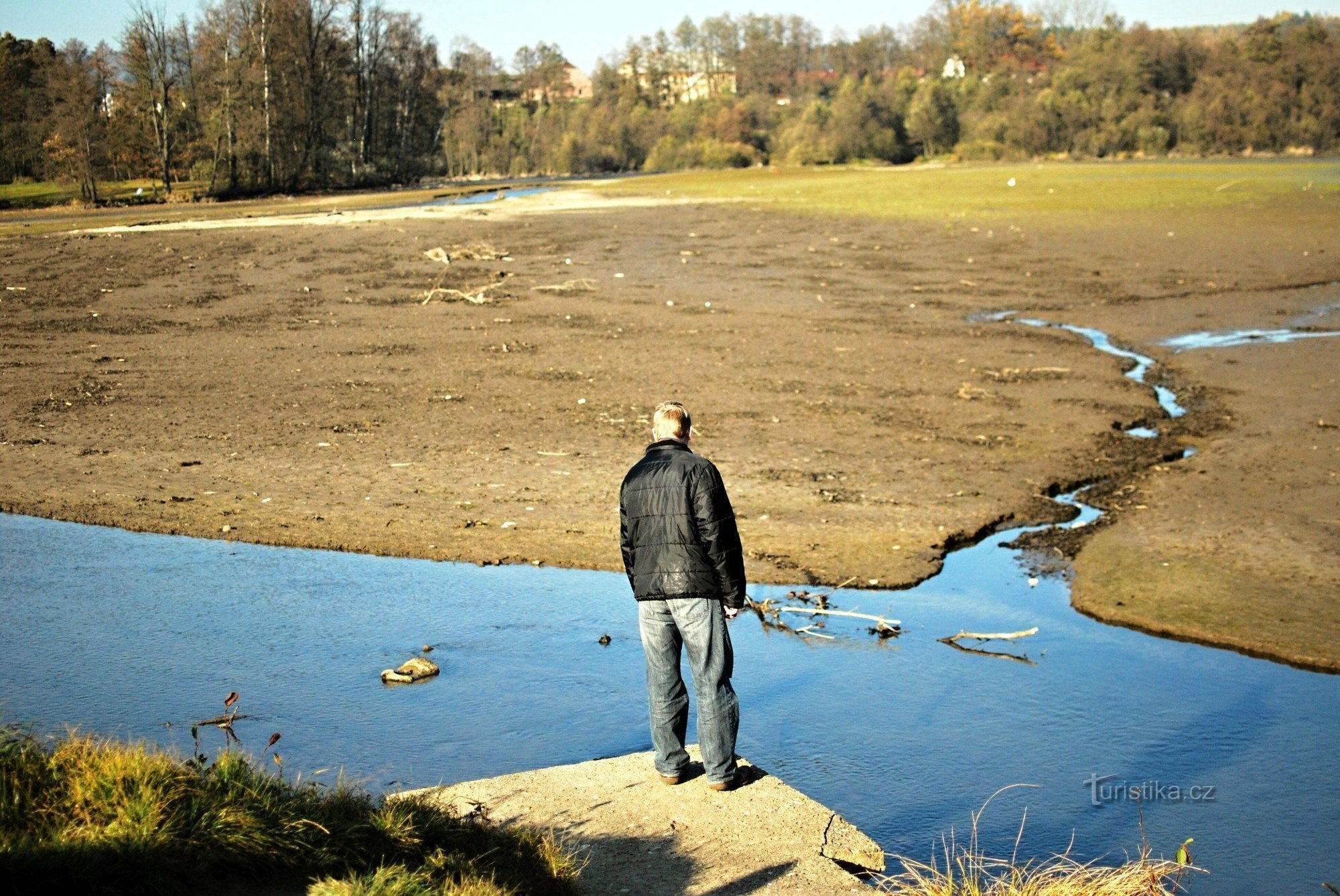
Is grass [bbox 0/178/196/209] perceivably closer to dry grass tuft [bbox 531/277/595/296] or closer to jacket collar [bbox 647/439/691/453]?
dry grass tuft [bbox 531/277/595/296]

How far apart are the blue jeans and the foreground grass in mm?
936

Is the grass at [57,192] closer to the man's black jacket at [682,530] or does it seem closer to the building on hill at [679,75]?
the man's black jacket at [682,530]

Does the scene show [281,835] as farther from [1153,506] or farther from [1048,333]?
[1048,333]

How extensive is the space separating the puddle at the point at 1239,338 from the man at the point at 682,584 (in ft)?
46.7

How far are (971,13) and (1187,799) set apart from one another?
17186 cm

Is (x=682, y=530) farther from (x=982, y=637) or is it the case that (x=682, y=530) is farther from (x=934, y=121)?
(x=934, y=121)

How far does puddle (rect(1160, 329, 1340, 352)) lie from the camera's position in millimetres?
17828

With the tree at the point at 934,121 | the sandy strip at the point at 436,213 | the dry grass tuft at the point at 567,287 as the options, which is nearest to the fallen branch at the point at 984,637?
the dry grass tuft at the point at 567,287

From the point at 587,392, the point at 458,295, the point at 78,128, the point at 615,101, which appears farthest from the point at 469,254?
the point at 615,101

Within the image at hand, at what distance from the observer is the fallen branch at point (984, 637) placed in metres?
7.45

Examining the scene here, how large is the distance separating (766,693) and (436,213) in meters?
45.0

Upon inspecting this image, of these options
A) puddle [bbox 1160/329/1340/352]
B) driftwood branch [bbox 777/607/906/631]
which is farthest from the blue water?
driftwood branch [bbox 777/607/906/631]

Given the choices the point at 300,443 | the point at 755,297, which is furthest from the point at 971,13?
the point at 300,443

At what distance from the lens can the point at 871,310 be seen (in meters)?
21.3
